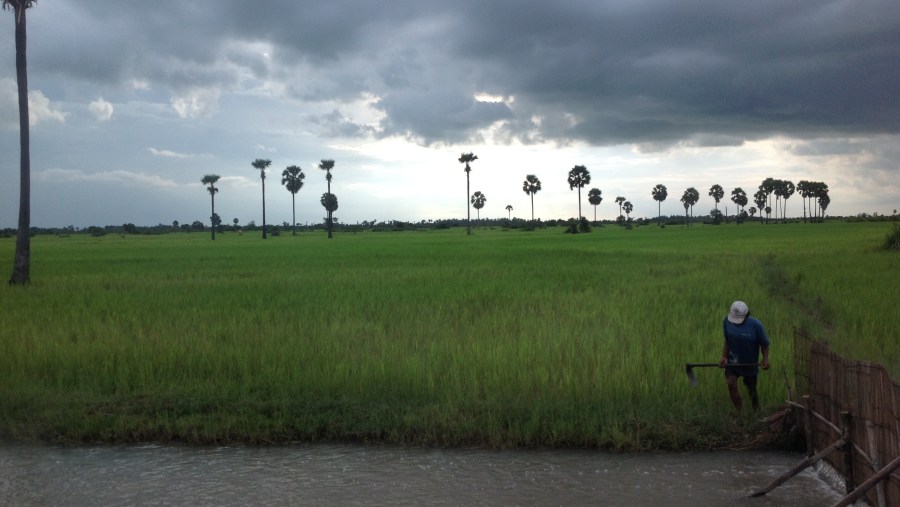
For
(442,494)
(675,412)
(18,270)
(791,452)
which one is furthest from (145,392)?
(18,270)

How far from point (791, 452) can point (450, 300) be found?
9555mm

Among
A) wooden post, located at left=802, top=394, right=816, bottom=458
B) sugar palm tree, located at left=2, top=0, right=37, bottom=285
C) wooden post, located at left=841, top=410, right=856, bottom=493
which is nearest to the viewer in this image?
wooden post, located at left=841, top=410, right=856, bottom=493

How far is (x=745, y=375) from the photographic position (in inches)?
271

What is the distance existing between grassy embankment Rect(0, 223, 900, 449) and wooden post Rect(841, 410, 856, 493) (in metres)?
1.62

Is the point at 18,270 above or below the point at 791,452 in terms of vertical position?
above

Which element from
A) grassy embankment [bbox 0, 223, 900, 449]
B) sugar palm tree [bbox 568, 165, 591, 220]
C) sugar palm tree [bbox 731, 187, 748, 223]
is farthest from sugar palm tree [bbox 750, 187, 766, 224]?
grassy embankment [bbox 0, 223, 900, 449]

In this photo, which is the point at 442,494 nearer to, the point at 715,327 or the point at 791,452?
the point at 791,452

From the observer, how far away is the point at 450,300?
15.3 metres

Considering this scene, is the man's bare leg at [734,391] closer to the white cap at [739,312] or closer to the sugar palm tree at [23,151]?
the white cap at [739,312]

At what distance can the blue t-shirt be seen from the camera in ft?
21.9

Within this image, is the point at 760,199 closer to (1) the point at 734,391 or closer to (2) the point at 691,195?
(2) the point at 691,195

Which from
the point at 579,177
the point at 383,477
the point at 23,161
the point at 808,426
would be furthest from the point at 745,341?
the point at 579,177

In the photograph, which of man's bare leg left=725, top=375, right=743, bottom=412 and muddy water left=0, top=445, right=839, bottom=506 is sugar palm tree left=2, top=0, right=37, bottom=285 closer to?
muddy water left=0, top=445, right=839, bottom=506

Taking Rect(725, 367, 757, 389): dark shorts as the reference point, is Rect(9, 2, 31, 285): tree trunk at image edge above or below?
above
